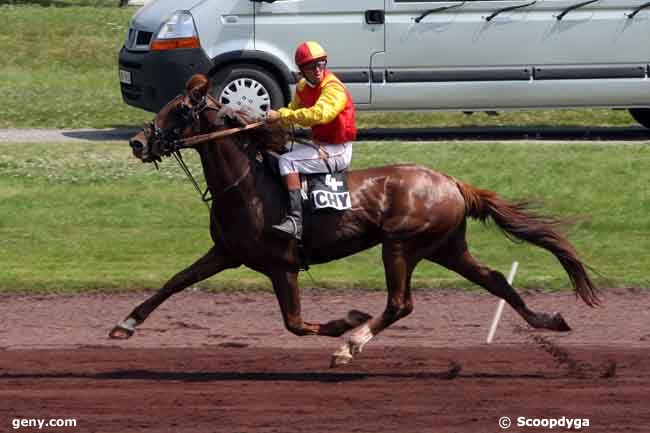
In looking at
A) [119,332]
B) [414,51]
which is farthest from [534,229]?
[414,51]

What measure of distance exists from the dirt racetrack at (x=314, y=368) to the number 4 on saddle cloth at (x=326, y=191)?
1.07m

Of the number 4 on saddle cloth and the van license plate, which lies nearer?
the number 4 on saddle cloth

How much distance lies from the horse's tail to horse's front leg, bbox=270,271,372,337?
1201 mm

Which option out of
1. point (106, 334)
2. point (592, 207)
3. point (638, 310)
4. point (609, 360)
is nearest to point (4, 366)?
point (106, 334)

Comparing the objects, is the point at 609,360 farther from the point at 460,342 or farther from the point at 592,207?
the point at 592,207

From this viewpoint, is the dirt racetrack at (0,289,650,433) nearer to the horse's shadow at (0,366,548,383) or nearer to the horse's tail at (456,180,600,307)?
the horse's shadow at (0,366,548,383)

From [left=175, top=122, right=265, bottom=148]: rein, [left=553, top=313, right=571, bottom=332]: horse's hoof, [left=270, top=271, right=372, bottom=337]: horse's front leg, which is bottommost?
Result: [left=553, top=313, right=571, bottom=332]: horse's hoof

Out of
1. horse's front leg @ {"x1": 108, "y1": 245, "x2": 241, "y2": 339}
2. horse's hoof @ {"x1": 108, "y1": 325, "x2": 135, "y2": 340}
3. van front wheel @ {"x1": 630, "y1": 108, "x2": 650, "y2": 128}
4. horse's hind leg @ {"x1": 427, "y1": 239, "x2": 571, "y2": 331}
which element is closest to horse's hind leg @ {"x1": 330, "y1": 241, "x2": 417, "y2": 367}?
horse's hind leg @ {"x1": 427, "y1": 239, "x2": 571, "y2": 331}

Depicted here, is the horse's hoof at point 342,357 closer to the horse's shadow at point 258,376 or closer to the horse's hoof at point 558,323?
the horse's shadow at point 258,376

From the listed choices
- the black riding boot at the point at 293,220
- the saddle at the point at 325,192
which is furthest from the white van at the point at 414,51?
the black riding boot at the point at 293,220

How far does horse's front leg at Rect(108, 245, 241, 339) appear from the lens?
9.73m

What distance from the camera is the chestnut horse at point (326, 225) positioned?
9.53 metres

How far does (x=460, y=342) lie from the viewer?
10.9 meters

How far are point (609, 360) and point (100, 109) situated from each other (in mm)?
11918
